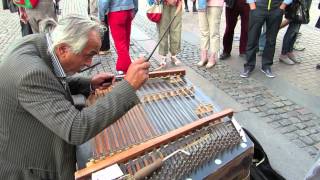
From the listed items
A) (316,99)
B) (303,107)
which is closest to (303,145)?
(303,107)

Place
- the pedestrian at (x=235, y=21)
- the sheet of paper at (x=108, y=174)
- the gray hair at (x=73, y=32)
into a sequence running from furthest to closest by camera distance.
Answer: the pedestrian at (x=235, y=21) < the gray hair at (x=73, y=32) < the sheet of paper at (x=108, y=174)

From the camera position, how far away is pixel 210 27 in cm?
525

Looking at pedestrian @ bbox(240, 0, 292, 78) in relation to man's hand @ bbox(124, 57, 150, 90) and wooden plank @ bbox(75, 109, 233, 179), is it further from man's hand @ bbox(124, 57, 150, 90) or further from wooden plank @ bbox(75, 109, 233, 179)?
man's hand @ bbox(124, 57, 150, 90)

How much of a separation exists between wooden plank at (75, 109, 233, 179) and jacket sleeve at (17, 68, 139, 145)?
138 mm

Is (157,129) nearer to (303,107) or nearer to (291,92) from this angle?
(303,107)

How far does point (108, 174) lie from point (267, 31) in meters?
4.12

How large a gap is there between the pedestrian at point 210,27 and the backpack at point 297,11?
109 cm

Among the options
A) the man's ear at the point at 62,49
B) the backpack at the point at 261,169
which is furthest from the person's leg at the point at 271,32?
the man's ear at the point at 62,49

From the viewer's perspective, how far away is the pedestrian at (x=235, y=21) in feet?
17.8

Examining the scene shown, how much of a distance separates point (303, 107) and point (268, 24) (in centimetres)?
138

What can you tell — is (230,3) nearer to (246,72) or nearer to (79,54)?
(246,72)

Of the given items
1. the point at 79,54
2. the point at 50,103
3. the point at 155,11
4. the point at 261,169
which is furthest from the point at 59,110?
the point at 155,11

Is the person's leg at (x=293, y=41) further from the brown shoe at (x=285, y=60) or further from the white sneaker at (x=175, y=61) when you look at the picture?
the white sneaker at (x=175, y=61)

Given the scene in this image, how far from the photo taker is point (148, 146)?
1581 mm
